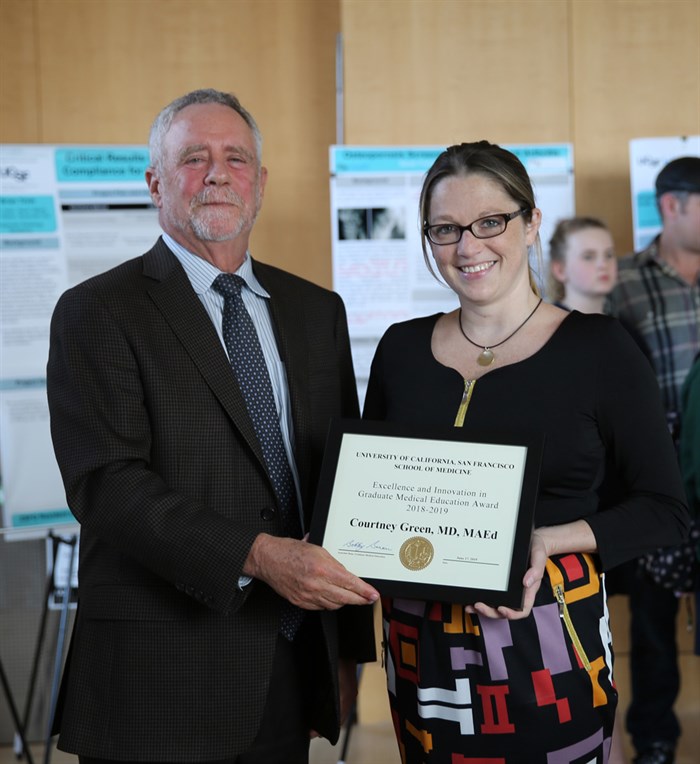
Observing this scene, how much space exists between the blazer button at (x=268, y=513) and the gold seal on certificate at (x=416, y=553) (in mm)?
317

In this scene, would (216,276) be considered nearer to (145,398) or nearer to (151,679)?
(145,398)

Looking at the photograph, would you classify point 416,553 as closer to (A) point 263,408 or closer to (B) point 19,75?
(A) point 263,408

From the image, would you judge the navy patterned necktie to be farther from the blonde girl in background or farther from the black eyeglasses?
the blonde girl in background

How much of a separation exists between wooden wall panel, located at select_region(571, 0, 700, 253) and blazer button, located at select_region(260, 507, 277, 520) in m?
3.11

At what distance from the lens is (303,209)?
457cm

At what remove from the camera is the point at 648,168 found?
415 centimetres

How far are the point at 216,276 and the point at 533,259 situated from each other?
731 millimetres

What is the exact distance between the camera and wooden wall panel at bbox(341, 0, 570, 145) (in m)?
4.17

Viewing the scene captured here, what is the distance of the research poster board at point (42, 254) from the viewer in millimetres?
3711

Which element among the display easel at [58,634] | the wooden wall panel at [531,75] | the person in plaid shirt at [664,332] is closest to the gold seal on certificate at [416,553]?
the display easel at [58,634]

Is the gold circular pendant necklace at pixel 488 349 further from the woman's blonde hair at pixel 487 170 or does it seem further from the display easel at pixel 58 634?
the display easel at pixel 58 634

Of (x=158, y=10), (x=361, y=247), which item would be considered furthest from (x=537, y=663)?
(x=158, y=10)

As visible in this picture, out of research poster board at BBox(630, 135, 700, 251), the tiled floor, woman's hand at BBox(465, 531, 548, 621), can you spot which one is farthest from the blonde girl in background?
woman's hand at BBox(465, 531, 548, 621)

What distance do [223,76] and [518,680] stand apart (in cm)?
358
